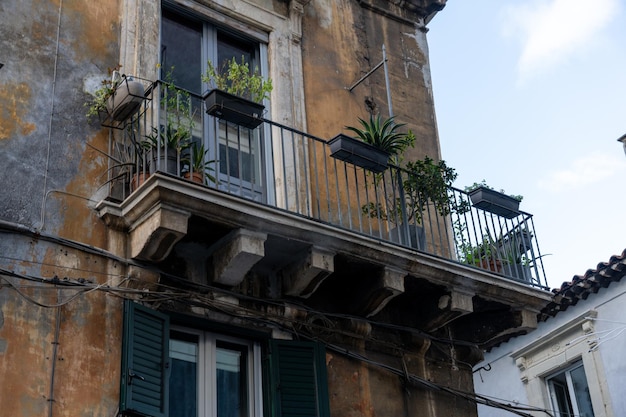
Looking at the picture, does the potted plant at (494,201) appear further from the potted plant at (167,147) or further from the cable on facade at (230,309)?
the potted plant at (167,147)

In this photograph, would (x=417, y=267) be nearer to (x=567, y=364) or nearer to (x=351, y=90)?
(x=351, y=90)

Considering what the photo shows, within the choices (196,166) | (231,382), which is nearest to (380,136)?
(196,166)

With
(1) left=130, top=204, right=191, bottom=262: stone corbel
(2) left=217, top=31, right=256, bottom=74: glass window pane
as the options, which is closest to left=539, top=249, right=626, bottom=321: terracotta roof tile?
(2) left=217, top=31, right=256, bottom=74: glass window pane

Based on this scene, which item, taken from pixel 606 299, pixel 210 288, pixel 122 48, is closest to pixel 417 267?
pixel 210 288

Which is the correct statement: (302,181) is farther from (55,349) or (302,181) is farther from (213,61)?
(55,349)

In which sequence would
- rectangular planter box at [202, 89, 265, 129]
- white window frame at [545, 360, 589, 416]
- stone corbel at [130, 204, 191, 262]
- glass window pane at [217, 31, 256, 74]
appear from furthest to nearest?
white window frame at [545, 360, 589, 416] < glass window pane at [217, 31, 256, 74] < rectangular planter box at [202, 89, 265, 129] < stone corbel at [130, 204, 191, 262]

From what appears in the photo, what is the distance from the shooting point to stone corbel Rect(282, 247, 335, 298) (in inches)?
344

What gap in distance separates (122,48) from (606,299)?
313 inches

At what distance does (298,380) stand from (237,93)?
9.20 ft

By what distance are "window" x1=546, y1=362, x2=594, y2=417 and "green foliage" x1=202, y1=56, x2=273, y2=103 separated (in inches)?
282

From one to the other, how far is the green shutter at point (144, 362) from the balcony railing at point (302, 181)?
1.12m

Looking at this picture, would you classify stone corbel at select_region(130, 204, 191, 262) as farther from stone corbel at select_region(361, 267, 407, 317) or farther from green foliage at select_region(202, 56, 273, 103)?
stone corbel at select_region(361, 267, 407, 317)

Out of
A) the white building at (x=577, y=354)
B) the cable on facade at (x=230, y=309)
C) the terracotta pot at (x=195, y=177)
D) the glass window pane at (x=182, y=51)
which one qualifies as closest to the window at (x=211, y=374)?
the cable on facade at (x=230, y=309)

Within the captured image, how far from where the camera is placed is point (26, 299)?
7570 mm
